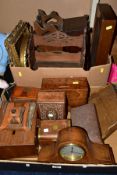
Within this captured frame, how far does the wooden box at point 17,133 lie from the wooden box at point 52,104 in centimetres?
8

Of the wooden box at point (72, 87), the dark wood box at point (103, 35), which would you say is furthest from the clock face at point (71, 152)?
the dark wood box at point (103, 35)

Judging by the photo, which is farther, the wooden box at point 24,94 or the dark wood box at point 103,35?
the wooden box at point 24,94

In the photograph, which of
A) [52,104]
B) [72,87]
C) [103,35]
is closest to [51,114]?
[52,104]

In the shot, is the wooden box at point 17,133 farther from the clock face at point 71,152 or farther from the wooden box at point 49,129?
the clock face at point 71,152

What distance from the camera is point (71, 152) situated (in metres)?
1.17

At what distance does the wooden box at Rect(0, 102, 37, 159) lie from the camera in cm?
129

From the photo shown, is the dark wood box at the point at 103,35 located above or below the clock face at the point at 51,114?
above

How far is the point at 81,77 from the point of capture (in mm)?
1604

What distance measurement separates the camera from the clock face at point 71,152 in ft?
3.77

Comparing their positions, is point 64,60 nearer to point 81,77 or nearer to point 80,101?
point 81,77

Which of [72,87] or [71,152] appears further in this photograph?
[72,87]

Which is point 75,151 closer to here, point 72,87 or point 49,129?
point 49,129

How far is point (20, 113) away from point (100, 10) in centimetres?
85

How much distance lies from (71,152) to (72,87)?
476mm
